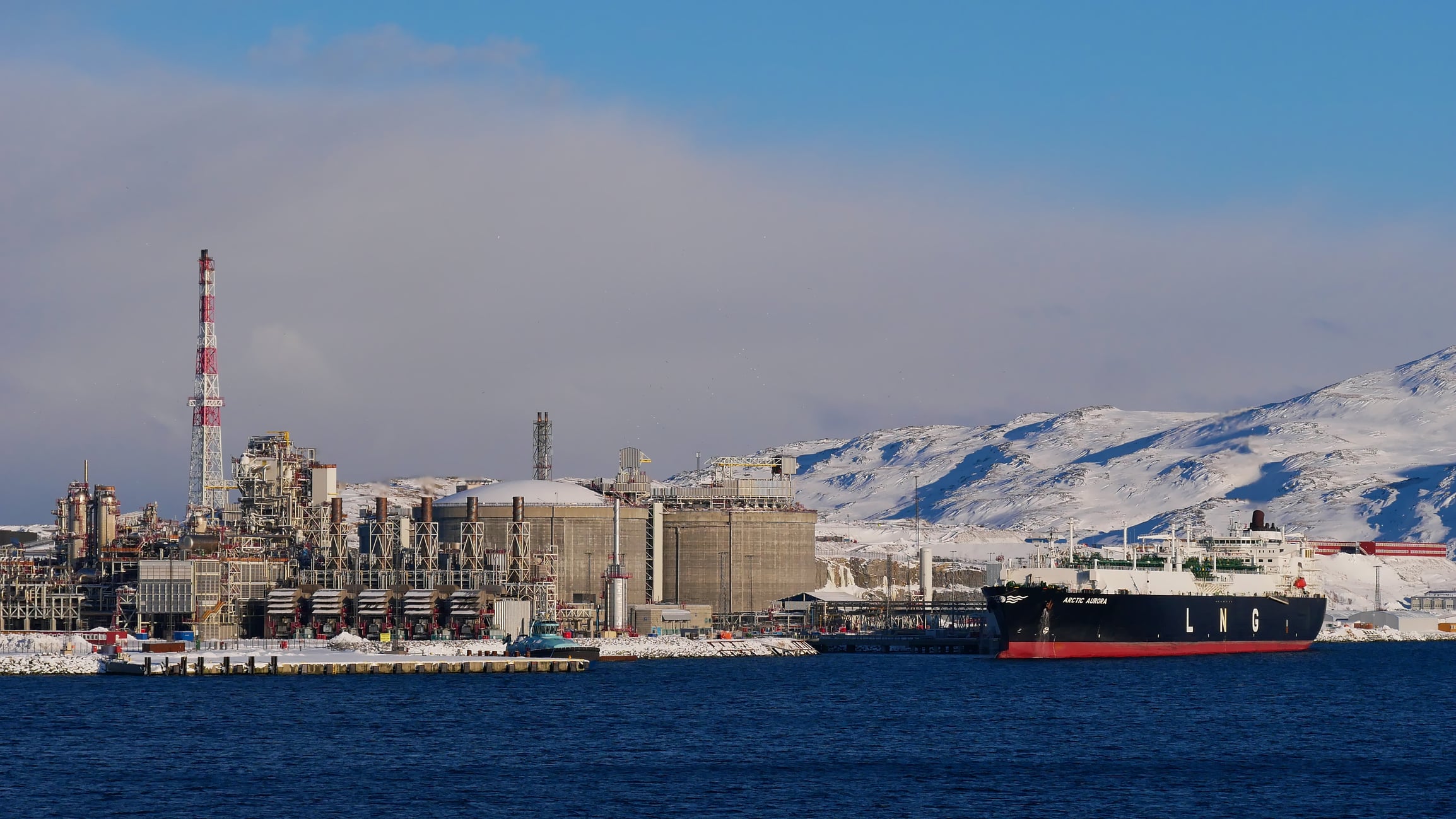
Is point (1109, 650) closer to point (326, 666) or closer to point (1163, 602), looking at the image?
point (1163, 602)

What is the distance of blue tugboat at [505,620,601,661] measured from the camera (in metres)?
145

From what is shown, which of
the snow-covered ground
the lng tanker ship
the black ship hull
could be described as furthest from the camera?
the snow-covered ground

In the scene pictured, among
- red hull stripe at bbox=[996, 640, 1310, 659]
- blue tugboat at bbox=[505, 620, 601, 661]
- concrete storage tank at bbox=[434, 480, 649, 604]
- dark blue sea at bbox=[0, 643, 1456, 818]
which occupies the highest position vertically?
concrete storage tank at bbox=[434, 480, 649, 604]

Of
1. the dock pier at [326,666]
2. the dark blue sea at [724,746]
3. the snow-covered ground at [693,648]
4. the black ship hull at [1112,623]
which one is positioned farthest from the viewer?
the snow-covered ground at [693,648]

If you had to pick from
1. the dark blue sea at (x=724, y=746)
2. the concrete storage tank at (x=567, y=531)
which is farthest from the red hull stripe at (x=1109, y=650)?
the concrete storage tank at (x=567, y=531)

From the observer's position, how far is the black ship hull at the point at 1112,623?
496ft

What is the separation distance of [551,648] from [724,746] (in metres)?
60.1

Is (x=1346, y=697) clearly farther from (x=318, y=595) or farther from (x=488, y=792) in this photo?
(x=318, y=595)

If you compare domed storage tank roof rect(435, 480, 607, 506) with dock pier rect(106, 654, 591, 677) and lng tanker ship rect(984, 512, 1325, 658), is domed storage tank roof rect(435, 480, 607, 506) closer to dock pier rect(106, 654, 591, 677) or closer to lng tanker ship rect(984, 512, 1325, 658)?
lng tanker ship rect(984, 512, 1325, 658)

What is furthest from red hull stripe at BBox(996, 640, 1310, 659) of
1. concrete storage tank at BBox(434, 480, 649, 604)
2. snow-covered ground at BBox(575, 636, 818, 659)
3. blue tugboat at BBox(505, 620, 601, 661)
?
concrete storage tank at BBox(434, 480, 649, 604)

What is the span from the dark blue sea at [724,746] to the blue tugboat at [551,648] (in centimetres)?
1120

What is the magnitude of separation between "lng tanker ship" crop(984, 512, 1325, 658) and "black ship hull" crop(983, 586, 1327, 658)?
2.8 inches

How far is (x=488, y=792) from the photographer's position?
7238 cm

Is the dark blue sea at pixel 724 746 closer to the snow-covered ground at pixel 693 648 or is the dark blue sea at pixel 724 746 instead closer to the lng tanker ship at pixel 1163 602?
the lng tanker ship at pixel 1163 602
